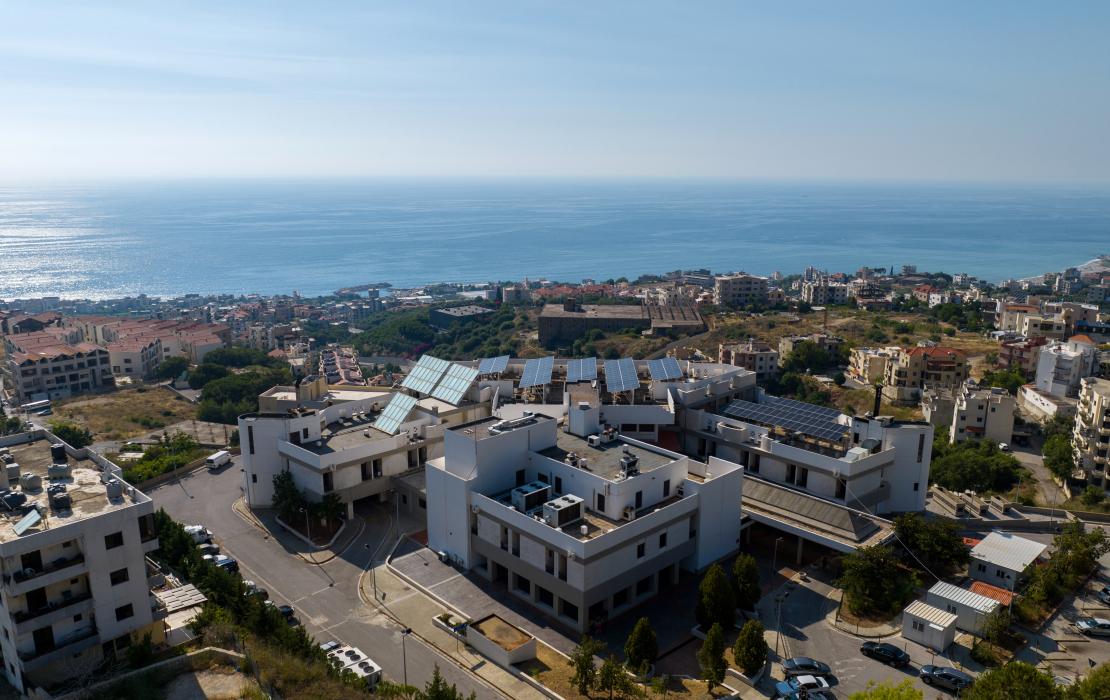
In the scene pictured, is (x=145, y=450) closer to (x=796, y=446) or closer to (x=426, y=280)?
(x=796, y=446)

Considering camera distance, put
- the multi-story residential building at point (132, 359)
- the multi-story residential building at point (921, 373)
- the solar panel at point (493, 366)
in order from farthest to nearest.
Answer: the multi-story residential building at point (132, 359)
the multi-story residential building at point (921, 373)
the solar panel at point (493, 366)

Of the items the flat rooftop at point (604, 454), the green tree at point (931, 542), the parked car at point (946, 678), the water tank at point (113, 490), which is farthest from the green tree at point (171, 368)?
the parked car at point (946, 678)

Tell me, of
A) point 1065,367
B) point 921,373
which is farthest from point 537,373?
point 1065,367

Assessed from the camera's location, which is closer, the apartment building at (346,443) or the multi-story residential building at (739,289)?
the apartment building at (346,443)

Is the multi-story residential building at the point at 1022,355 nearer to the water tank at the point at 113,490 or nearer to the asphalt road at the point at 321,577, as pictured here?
the asphalt road at the point at 321,577

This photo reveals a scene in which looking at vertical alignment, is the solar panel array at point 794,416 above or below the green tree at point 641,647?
above

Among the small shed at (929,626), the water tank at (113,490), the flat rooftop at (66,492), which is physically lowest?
the small shed at (929,626)

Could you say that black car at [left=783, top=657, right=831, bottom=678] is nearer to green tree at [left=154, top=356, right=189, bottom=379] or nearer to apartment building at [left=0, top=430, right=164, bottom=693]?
apartment building at [left=0, top=430, right=164, bottom=693]

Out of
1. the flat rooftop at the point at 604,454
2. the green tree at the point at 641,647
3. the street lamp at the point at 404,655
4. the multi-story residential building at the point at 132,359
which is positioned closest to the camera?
the green tree at the point at 641,647
